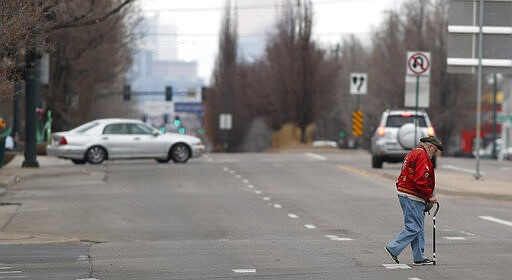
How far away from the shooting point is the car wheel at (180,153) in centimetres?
3456

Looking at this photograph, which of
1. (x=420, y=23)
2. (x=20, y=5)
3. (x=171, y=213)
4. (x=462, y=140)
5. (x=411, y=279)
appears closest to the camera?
(x=411, y=279)

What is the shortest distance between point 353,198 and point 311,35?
120 ft

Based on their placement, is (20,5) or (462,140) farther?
(462,140)

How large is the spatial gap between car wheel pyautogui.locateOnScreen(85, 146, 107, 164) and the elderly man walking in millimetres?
22400

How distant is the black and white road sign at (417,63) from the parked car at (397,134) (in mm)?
2488

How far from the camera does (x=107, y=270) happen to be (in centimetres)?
1184

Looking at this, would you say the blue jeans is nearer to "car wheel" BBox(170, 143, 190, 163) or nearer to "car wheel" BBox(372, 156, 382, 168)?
"car wheel" BBox(372, 156, 382, 168)

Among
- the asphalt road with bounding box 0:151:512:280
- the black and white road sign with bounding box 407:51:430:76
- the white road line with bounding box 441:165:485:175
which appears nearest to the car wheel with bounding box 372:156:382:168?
the asphalt road with bounding box 0:151:512:280

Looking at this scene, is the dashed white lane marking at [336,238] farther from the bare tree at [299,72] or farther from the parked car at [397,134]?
the bare tree at [299,72]

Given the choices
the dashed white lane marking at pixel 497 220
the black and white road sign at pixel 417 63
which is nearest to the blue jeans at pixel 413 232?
the dashed white lane marking at pixel 497 220

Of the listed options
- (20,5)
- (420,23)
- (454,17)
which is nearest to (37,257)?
(20,5)

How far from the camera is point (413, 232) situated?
12.2 metres

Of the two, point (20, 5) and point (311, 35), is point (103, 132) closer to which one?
point (20, 5)

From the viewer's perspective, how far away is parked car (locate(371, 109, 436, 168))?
3042 centimetres
